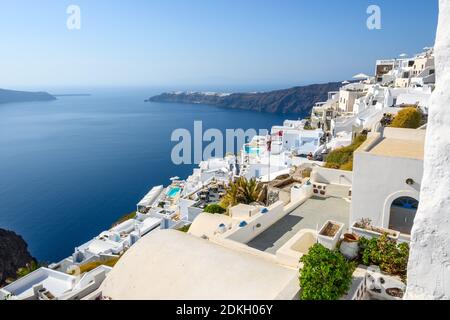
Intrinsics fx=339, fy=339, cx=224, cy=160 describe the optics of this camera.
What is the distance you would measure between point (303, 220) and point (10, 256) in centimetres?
3250

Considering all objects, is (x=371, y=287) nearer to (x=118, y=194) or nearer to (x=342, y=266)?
(x=342, y=266)

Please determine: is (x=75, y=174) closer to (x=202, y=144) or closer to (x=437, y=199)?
(x=202, y=144)

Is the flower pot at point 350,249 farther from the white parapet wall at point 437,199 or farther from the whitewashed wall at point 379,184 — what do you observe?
the white parapet wall at point 437,199

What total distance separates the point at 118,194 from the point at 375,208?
2016 inches

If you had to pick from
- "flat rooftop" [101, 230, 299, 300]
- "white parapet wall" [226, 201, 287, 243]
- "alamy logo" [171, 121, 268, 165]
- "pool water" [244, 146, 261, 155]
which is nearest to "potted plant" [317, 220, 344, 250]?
"flat rooftop" [101, 230, 299, 300]

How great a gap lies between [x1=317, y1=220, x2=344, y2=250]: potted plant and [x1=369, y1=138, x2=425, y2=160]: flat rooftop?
251 cm

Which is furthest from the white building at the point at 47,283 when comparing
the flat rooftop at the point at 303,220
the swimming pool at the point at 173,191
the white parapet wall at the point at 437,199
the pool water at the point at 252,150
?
the pool water at the point at 252,150

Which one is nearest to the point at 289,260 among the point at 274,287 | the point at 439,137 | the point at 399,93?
the point at 274,287

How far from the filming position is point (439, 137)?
375 centimetres

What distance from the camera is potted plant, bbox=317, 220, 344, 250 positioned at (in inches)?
330

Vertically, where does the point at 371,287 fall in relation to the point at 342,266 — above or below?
below

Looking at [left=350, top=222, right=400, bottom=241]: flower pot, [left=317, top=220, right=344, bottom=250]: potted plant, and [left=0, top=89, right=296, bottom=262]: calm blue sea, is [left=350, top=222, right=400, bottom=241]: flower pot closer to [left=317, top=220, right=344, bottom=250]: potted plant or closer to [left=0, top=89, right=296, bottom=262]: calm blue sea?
[left=317, top=220, right=344, bottom=250]: potted plant

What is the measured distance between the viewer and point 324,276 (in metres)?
6.18

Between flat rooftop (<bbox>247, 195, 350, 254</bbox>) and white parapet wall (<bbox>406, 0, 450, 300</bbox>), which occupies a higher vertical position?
white parapet wall (<bbox>406, 0, 450, 300</bbox>)
